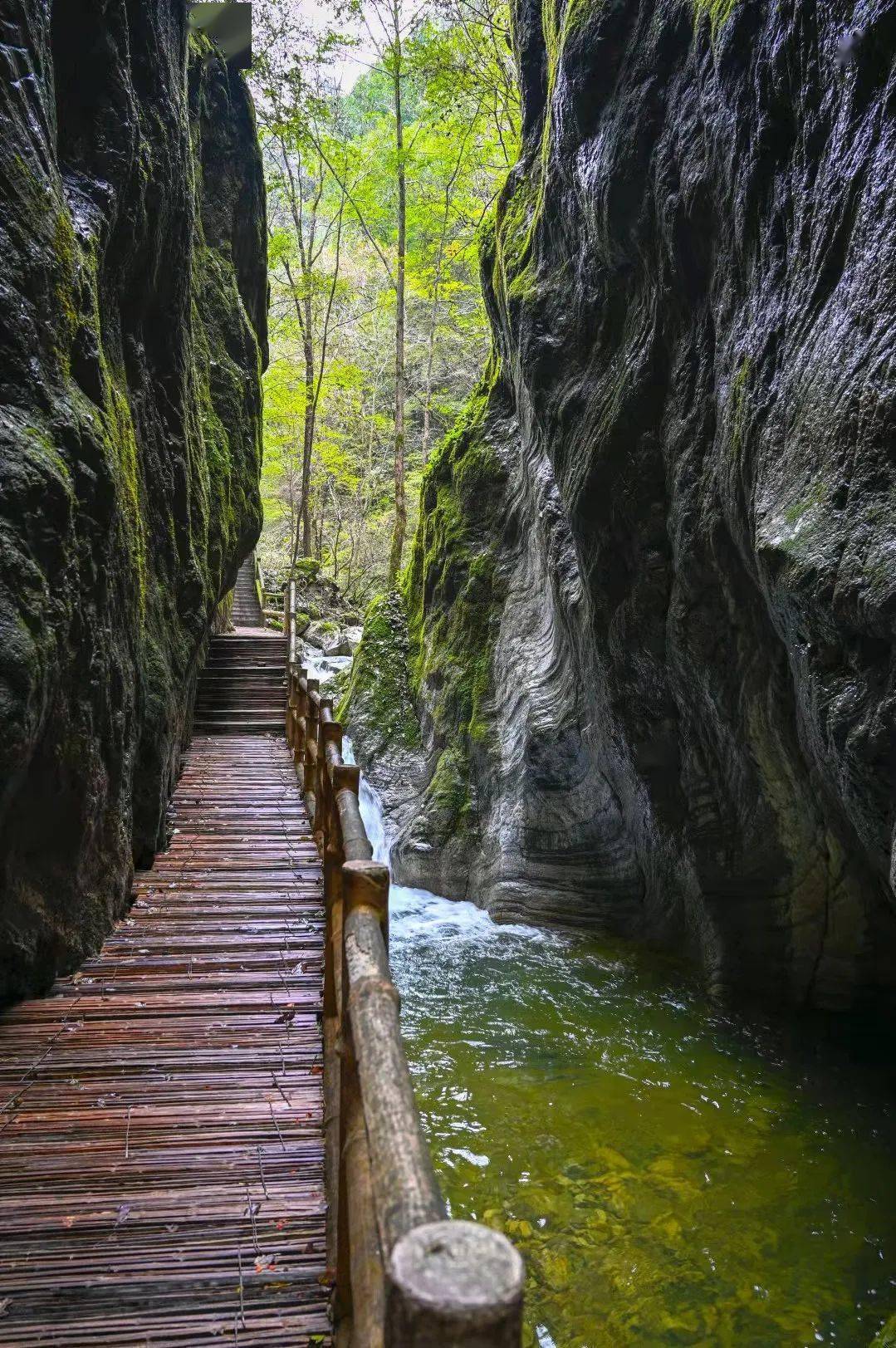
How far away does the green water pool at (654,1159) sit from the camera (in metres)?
4.21

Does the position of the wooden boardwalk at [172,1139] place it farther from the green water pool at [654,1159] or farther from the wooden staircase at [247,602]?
the wooden staircase at [247,602]

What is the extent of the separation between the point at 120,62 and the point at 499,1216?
7934 millimetres

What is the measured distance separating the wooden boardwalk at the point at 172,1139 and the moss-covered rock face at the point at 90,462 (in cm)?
52

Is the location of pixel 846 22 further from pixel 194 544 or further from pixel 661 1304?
pixel 194 544

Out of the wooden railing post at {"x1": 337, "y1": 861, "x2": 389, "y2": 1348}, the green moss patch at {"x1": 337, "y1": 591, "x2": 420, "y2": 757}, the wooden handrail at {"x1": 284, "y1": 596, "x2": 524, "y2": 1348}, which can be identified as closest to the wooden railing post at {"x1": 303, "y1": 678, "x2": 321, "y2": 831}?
the wooden handrail at {"x1": 284, "y1": 596, "x2": 524, "y2": 1348}

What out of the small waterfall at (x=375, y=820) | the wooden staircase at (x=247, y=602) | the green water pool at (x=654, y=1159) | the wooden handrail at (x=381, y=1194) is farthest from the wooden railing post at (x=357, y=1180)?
the wooden staircase at (x=247, y=602)

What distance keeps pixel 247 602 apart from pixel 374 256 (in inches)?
477

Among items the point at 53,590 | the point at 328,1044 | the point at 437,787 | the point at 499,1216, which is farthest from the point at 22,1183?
the point at 437,787

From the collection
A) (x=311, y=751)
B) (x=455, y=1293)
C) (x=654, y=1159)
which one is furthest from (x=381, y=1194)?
(x=311, y=751)

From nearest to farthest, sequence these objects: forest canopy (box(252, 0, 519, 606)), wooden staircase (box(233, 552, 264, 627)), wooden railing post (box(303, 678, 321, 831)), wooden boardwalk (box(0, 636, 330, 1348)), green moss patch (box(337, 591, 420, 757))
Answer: wooden boardwalk (box(0, 636, 330, 1348)) < wooden railing post (box(303, 678, 321, 831)) < green moss patch (box(337, 591, 420, 757)) < forest canopy (box(252, 0, 519, 606)) < wooden staircase (box(233, 552, 264, 627))

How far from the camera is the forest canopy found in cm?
1647

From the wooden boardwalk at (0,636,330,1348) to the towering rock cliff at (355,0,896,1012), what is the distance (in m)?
3.34

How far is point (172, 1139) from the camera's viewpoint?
3.45 metres

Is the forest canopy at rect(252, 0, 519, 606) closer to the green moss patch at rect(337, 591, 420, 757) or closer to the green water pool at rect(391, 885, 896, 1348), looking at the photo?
the green moss patch at rect(337, 591, 420, 757)
